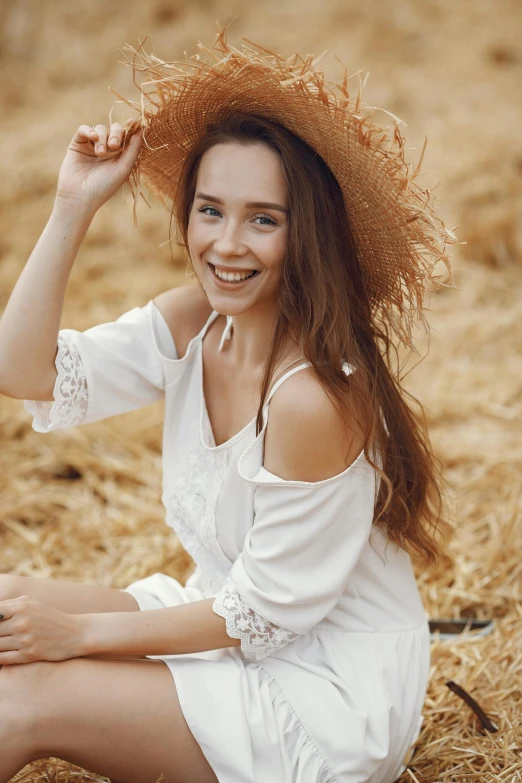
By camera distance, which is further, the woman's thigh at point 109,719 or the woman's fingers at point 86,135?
the woman's fingers at point 86,135

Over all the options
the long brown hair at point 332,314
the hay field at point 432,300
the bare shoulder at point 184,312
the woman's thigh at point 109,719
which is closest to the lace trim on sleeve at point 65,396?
the bare shoulder at point 184,312

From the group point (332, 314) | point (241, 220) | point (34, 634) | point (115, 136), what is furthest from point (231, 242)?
point (34, 634)

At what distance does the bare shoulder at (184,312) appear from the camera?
7.13 ft

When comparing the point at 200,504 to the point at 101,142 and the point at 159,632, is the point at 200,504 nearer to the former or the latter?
the point at 159,632

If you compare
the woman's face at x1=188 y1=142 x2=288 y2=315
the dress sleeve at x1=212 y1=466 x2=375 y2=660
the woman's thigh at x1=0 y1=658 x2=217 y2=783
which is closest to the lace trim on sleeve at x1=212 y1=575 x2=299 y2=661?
the dress sleeve at x1=212 y1=466 x2=375 y2=660

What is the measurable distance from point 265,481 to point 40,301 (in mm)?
620

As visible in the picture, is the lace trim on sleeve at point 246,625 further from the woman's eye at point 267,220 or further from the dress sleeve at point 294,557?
the woman's eye at point 267,220

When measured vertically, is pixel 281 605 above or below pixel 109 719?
above

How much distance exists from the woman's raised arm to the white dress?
0.28 feet

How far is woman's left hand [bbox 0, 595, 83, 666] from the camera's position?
1.74 meters

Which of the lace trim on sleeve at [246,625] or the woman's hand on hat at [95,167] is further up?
the woman's hand on hat at [95,167]

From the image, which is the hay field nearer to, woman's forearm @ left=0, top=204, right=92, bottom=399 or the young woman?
the young woman

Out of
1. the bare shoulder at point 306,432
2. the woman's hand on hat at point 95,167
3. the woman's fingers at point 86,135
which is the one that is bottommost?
the bare shoulder at point 306,432

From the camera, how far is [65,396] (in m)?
2.02
